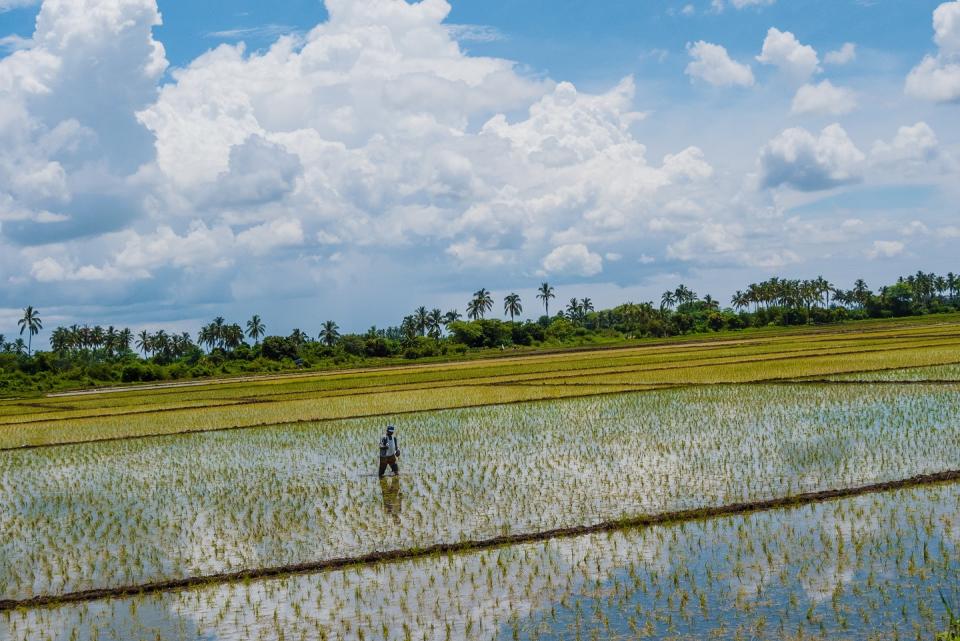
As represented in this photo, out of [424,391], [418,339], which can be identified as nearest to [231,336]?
[418,339]

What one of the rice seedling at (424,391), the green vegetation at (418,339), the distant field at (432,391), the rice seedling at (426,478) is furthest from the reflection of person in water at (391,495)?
the green vegetation at (418,339)

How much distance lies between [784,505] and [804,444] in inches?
171

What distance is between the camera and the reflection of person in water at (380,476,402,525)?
1081 cm

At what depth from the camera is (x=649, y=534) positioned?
8852 millimetres

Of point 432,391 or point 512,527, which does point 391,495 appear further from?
point 432,391

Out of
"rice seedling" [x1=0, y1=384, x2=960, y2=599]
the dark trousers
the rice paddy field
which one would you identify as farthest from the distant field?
the dark trousers

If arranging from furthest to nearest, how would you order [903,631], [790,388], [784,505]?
[790,388]
[784,505]
[903,631]

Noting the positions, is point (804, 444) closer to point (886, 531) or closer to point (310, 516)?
point (886, 531)

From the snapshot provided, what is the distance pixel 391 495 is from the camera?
39.3ft

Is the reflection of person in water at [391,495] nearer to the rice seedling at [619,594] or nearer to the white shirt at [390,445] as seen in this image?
the white shirt at [390,445]

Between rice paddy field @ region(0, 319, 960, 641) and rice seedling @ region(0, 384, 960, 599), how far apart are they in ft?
0.21

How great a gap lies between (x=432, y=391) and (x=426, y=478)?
1699 centimetres

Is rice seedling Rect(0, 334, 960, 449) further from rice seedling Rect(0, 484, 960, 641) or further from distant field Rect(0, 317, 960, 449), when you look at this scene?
rice seedling Rect(0, 484, 960, 641)

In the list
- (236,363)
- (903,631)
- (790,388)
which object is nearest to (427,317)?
(236,363)
